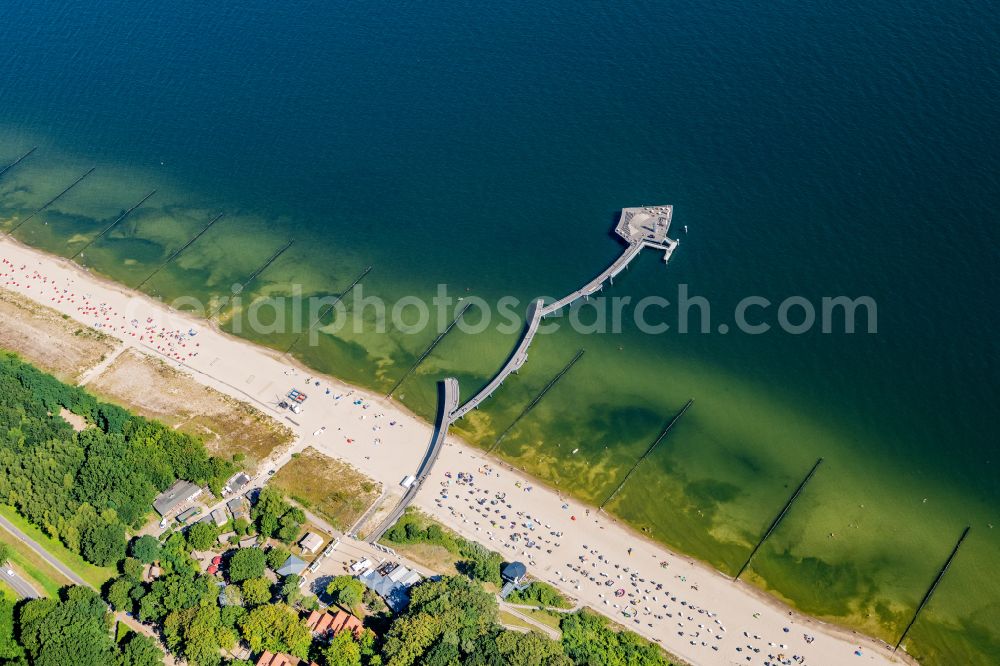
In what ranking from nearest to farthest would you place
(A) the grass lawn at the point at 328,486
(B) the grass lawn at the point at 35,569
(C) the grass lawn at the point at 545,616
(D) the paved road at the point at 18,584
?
1. (C) the grass lawn at the point at 545,616
2. (D) the paved road at the point at 18,584
3. (B) the grass lawn at the point at 35,569
4. (A) the grass lawn at the point at 328,486

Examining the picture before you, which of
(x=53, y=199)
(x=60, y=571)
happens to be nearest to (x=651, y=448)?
(x=60, y=571)

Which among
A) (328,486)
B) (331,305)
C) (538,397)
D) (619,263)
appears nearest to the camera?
(328,486)

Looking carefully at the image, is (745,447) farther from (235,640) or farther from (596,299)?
(235,640)

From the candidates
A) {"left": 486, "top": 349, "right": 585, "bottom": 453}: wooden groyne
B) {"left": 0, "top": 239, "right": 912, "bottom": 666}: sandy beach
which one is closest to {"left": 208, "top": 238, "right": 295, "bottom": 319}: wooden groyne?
{"left": 0, "top": 239, "right": 912, "bottom": 666}: sandy beach

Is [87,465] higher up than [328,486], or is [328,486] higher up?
[328,486]

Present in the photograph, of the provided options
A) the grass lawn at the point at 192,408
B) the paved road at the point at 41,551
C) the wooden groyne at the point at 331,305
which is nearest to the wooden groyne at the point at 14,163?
the grass lawn at the point at 192,408

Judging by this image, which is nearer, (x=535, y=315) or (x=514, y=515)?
(x=514, y=515)

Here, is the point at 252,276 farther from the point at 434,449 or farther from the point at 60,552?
the point at 60,552

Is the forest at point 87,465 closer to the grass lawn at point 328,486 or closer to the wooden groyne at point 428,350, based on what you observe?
the grass lawn at point 328,486
